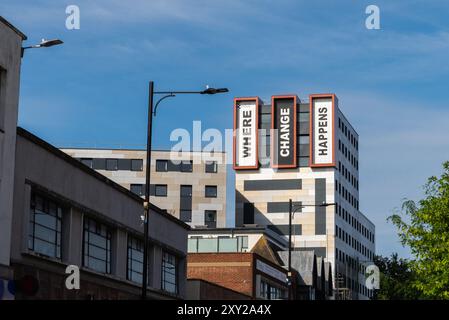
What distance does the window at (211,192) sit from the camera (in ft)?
462

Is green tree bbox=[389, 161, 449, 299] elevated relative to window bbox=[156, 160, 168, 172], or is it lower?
lower

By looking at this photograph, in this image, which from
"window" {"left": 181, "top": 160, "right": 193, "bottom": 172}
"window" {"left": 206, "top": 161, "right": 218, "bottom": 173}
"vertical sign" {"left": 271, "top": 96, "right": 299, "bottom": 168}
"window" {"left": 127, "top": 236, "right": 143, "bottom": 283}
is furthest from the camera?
"vertical sign" {"left": 271, "top": 96, "right": 299, "bottom": 168}

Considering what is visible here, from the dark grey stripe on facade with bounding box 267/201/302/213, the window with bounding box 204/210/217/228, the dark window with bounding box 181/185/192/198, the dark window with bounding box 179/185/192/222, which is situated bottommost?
the window with bounding box 204/210/217/228

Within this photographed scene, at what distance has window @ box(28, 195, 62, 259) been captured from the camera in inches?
1323

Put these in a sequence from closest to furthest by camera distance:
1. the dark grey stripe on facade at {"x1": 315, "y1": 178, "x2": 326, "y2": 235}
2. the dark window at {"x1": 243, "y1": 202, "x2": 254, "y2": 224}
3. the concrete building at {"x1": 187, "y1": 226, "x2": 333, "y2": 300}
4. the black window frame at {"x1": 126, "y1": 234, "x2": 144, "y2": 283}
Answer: the black window frame at {"x1": 126, "y1": 234, "x2": 144, "y2": 283}
the concrete building at {"x1": 187, "y1": 226, "x2": 333, "y2": 300}
the dark grey stripe on facade at {"x1": 315, "y1": 178, "x2": 326, "y2": 235}
the dark window at {"x1": 243, "y1": 202, "x2": 254, "y2": 224}

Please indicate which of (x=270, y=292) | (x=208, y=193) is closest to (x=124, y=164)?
(x=208, y=193)

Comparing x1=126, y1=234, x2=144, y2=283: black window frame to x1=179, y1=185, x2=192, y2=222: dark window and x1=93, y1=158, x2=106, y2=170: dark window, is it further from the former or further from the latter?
x1=93, y1=158, x2=106, y2=170: dark window

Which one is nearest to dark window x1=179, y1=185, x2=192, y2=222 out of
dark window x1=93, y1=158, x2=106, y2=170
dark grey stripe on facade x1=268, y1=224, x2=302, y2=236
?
dark window x1=93, y1=158, x2=106, y2=170

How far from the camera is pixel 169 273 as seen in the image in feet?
169

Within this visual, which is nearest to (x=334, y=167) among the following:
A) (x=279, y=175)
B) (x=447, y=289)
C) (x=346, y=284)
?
(x=279, y=175)

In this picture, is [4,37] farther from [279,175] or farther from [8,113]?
[279,175]

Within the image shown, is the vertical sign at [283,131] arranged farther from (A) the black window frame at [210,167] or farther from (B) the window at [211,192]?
(B) the window at [211,192]

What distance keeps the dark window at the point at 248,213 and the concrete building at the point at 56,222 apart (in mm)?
118109

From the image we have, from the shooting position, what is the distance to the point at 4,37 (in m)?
31.7
